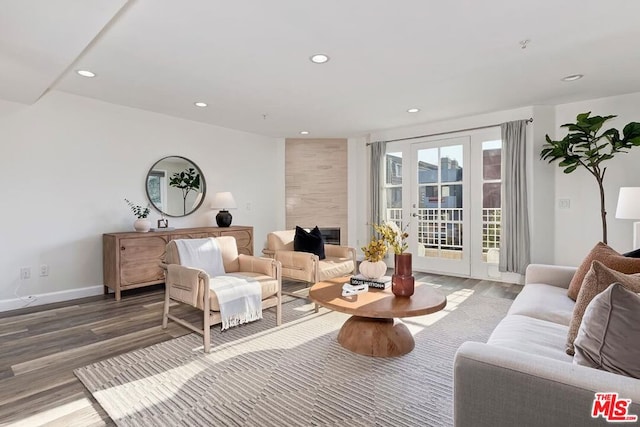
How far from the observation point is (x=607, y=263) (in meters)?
2.05

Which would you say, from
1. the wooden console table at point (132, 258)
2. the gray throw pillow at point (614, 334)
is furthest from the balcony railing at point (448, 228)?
the gray throw pillow at point (614, 334)

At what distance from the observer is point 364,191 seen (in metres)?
6.15

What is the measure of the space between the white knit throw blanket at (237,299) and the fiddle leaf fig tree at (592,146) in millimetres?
3878

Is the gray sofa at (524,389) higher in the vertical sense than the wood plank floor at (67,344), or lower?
higher

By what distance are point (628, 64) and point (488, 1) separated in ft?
6.75

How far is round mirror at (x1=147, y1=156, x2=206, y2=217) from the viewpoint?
14.8ft

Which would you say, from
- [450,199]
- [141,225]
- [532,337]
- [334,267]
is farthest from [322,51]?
[450,199]

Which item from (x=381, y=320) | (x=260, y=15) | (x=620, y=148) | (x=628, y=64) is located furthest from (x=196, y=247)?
(x=620, y=148)

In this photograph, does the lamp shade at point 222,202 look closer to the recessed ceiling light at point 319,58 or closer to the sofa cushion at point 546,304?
the recessed ceiling light at point 319,58

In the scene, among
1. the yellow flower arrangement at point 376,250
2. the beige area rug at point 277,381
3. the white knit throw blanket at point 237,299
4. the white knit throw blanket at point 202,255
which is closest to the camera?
the beige area rug at point 277,381

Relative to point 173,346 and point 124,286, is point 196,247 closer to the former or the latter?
point 173,346

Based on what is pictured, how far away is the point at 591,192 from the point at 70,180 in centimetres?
636

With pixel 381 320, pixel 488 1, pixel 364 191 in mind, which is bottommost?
pixel 381 320

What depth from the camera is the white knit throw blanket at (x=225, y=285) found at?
2.59m
